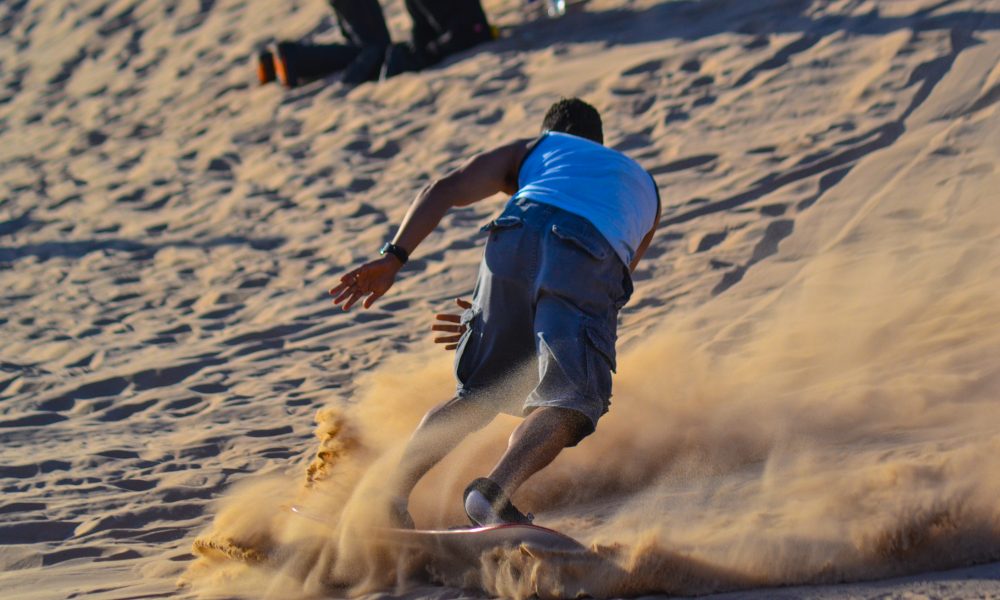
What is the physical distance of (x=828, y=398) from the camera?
382 cm

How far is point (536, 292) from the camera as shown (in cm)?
308

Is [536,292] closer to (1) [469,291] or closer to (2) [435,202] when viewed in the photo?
(2) [435,202]

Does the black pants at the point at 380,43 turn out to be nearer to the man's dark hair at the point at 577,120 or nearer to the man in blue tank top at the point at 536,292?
the man's dark hair at the point at 577,120

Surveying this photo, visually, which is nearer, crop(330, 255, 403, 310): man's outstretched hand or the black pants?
crop(330, 255, 403, 310): man's outstretched hand

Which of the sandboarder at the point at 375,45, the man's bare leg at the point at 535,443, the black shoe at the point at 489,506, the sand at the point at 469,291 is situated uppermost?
the man's bare leg at the point at 535,443

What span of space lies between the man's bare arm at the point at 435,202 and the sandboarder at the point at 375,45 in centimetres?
595

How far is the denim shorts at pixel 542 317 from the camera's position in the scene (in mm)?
2969

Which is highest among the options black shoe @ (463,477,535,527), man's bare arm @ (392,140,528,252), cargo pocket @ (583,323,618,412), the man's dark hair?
the man's dark hair

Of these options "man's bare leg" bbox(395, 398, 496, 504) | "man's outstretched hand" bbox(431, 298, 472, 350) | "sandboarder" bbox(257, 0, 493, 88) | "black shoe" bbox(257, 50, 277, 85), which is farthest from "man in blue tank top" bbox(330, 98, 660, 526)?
"black shoe" bbox(257, 50, 277, 85)

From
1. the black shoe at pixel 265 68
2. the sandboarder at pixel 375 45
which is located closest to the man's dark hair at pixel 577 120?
the sandboarder at pixel 375 45

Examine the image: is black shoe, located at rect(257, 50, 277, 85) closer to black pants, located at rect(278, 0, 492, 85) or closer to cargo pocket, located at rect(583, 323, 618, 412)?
black pants, located at rect(278, 0, 492, 85)

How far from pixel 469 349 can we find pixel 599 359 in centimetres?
39

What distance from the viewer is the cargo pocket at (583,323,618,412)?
2977mm

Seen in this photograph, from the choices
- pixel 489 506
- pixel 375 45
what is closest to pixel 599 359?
pixel 489 506
